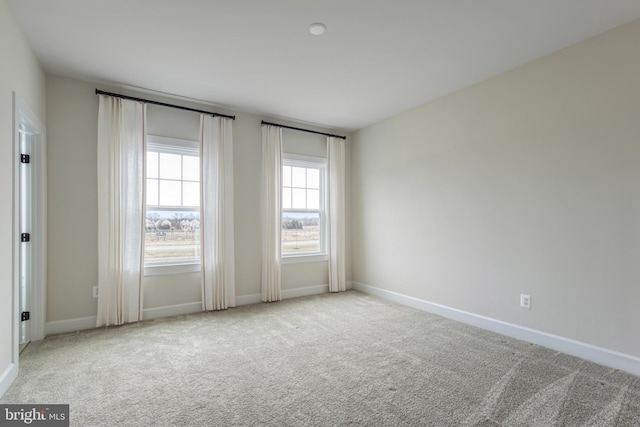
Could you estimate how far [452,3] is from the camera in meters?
2.28

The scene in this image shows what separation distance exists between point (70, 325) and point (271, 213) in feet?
8.62

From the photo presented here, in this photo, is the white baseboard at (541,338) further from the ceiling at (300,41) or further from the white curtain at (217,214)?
the ceiling at (300,41)

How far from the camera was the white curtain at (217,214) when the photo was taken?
4.12 metres

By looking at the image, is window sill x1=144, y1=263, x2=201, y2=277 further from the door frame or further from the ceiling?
the ceiling

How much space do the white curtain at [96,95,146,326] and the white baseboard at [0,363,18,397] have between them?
1.15 m

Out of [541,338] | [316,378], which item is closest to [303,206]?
[316,378]

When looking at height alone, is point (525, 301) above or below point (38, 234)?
below

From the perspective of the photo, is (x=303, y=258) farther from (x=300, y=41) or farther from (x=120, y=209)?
(x=300, y=41)

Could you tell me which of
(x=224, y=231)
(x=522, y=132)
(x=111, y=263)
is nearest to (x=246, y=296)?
(x=224, y=231)

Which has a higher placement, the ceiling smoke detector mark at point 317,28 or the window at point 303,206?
the ceiling smoke detector mark at point 317,28

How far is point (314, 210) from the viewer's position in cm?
529

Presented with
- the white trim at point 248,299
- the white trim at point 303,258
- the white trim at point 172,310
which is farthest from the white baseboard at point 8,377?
the white trim at point 303,258

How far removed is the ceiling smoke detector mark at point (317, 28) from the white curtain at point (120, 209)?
2341 mm

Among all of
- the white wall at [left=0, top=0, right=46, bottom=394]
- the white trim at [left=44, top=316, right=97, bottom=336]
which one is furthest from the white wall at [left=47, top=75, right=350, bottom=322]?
the white wall at [left=0, top=0, right=46, bottom=394]
